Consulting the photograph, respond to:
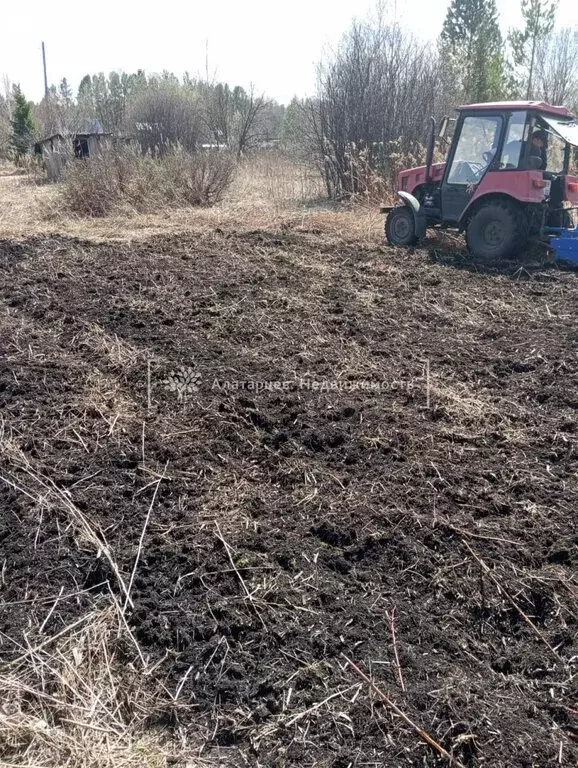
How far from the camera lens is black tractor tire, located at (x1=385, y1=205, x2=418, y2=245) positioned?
8.67m

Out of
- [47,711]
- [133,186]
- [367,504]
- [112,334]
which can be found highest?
[133,186]

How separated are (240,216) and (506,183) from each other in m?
5.32

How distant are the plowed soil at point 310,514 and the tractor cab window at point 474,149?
334cm

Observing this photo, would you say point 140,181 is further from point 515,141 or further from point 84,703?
point 84,703

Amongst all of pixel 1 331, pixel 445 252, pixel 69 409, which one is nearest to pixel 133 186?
pixel 445 252

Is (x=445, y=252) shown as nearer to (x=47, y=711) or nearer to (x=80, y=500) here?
(x=80, y=500)

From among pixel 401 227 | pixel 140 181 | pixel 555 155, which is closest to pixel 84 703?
pixel 401 227

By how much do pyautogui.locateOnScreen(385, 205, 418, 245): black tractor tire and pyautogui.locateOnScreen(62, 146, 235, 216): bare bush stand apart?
5.14 metres

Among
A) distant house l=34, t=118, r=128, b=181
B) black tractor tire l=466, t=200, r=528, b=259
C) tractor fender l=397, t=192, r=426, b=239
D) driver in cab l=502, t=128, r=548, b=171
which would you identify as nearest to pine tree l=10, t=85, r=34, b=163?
distant house l=34, t=118, r=128, b=181

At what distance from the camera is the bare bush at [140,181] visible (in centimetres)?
1165

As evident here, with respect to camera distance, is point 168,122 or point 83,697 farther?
point 168,122

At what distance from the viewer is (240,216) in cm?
1163

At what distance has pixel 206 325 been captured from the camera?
5.16 meters

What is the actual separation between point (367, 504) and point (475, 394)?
148cm
